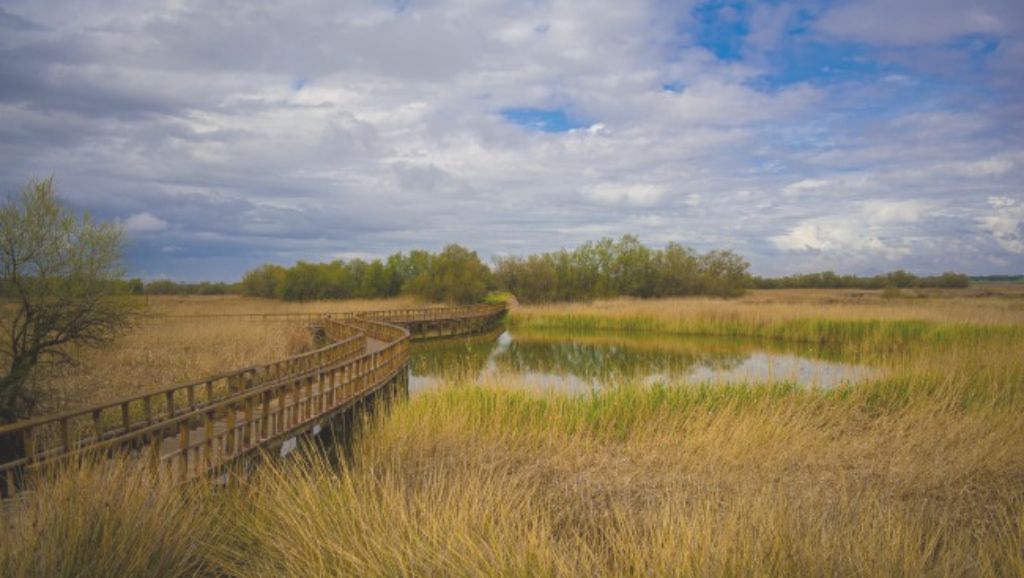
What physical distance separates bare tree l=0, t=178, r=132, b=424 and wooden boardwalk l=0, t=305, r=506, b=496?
158 centimetres

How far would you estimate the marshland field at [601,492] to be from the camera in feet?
12.9

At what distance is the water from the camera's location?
1930 cm

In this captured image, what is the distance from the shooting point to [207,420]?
7.09 metres

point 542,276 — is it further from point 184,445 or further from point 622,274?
point 184,445

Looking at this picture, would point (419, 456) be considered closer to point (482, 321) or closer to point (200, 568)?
point (200, 568)

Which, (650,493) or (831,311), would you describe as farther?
(831,311)

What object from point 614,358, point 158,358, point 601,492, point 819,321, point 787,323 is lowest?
point 614,358

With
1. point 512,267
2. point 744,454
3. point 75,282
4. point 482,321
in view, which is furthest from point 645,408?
point 512,267

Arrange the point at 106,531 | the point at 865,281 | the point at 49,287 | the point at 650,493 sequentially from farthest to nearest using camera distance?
the point at 865,281
the point at 49,287
the point at 650,493
the point at 106,531

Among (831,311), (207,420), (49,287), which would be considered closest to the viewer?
(207,420)

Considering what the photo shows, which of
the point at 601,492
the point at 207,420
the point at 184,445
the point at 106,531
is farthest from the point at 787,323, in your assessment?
the point at 106,531

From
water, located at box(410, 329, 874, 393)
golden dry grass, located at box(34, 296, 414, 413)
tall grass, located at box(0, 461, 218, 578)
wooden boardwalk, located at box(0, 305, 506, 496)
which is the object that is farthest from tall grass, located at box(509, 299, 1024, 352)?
tall grass, located at box(0, 461, 218, 578)

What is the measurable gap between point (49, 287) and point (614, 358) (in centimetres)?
1935

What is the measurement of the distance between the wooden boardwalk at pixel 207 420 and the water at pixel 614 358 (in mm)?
4022
